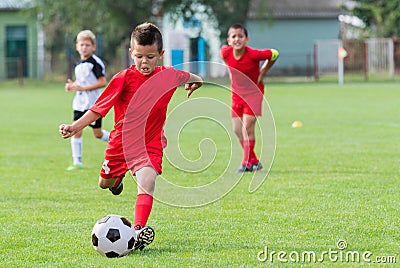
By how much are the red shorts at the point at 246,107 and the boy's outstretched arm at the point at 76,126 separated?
16.0 ft

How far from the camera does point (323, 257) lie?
5652 mm

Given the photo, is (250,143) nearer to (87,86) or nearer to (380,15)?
(87,86)

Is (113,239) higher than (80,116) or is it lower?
lower

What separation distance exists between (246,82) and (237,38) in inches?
27.2

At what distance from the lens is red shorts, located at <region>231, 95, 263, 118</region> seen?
11.0 meters

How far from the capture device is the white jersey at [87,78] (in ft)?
37.2

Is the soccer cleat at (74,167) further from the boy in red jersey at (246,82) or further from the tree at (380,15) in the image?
the tree at (380,15)

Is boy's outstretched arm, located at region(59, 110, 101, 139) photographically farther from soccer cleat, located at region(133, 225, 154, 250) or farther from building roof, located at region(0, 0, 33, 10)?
building roof, located at region(0, 0, 33, 10)

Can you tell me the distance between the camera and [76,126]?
6.10 meters

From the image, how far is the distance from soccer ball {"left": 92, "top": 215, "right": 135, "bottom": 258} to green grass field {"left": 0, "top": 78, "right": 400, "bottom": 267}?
69mm

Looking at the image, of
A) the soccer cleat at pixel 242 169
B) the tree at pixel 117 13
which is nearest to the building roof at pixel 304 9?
the tree at pixel 117 13

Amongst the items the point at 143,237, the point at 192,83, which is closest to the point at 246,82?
the point at 192,83

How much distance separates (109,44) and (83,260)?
4394 centimetres

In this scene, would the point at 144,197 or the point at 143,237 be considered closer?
the point at 143,237
